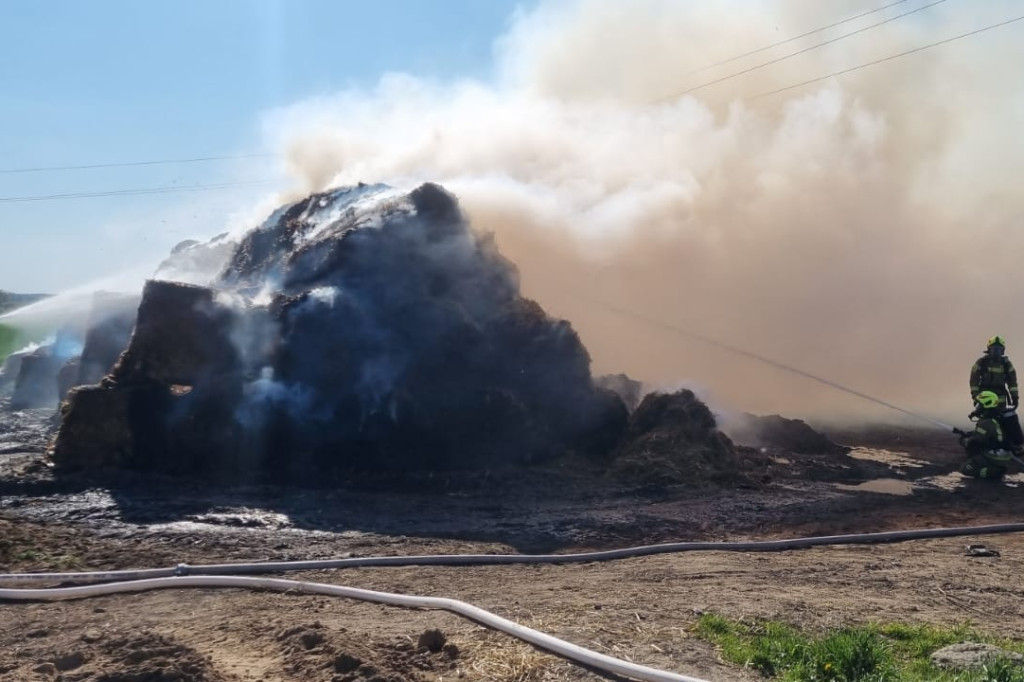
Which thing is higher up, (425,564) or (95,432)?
(95,432)

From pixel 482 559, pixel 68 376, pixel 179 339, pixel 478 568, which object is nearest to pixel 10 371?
pixel 68 376

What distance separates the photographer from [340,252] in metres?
17.3

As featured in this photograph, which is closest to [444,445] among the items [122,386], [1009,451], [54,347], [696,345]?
[122,386]

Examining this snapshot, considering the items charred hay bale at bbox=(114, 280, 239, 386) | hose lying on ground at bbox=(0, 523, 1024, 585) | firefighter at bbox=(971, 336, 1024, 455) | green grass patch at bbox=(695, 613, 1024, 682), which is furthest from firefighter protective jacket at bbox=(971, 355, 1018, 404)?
charred hay bale at bbox=(114, 280, 239, 386)

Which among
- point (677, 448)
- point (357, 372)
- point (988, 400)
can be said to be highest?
point (988, 400)

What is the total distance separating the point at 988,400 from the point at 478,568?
38.0 ft

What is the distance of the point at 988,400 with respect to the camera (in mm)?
17266

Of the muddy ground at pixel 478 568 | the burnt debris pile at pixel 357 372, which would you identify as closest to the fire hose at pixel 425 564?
the muddy ground at pixel 478 568

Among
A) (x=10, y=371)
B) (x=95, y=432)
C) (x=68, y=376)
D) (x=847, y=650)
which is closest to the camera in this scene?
(x=847, y=650)

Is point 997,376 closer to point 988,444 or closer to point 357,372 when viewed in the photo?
point 988,444

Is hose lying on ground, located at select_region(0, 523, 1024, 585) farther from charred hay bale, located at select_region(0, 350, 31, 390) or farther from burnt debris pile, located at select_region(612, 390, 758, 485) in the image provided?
charred hay bale, located at select_region(0, 350, 31, 390)

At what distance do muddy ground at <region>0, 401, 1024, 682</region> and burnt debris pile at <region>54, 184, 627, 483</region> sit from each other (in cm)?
71

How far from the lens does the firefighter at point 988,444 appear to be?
55.9 ft

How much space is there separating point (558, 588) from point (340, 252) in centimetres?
960
